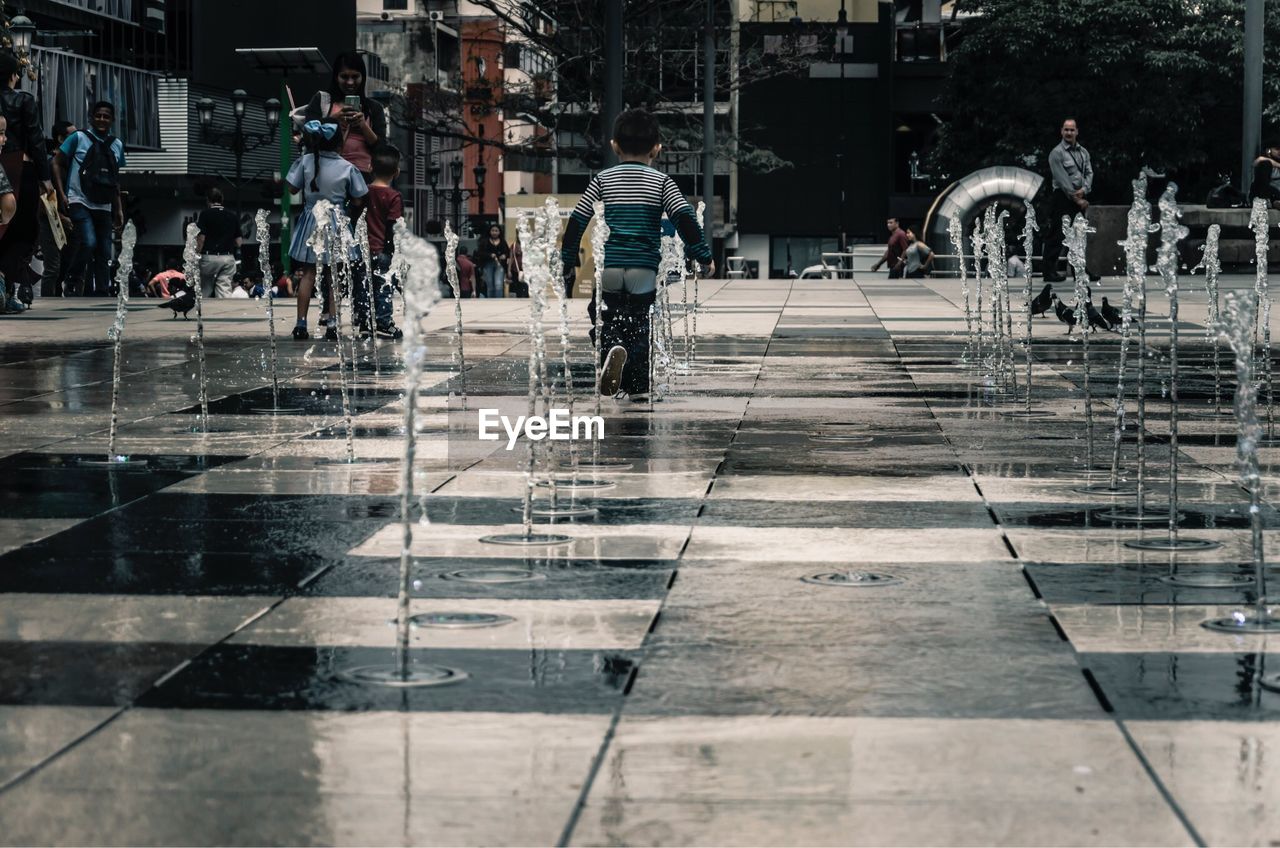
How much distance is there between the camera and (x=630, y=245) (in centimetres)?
1141

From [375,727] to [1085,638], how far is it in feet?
5.63

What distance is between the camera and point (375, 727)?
4000mm

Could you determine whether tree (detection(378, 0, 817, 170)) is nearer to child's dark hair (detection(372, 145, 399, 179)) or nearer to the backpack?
the backpack

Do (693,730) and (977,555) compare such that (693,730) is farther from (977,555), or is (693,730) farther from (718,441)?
(718,441)

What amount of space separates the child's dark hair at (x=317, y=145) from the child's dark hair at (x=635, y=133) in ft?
13.4

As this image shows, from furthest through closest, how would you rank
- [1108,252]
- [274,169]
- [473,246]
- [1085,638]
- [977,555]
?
[473,246], [274,169], [1108,252], [977,555], [1085,638]

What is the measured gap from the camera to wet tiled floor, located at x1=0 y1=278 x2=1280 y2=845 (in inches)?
137

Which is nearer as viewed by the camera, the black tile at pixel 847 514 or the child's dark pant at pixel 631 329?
the black tile at pixel 847 514

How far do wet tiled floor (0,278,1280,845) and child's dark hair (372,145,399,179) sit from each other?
6164 millimetres

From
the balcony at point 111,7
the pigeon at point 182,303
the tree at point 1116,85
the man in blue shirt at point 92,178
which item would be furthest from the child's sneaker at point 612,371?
the tree at point 1116,85

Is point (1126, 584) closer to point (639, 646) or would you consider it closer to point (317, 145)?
point (639, 646)

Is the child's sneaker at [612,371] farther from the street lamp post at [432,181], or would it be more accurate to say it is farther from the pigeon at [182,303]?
the street lamp post at [432,181]

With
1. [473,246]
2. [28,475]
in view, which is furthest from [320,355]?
[473,246]

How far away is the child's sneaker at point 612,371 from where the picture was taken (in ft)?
35.4
